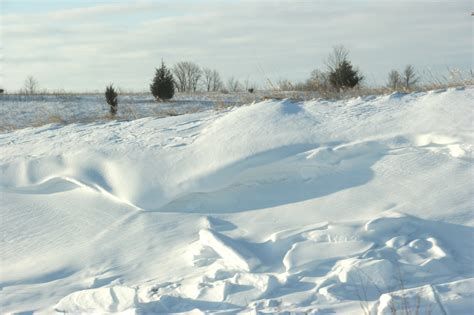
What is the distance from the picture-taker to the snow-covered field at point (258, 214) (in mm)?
4043

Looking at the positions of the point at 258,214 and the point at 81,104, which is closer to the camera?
the point at 258,214

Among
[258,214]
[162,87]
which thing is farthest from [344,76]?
[258,214]

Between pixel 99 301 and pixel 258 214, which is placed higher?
pixel 258 214

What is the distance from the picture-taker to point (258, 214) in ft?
16.9

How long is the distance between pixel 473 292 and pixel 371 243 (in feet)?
2.77

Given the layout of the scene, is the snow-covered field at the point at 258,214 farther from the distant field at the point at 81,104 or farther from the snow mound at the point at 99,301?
the distant field at the point at 81,104

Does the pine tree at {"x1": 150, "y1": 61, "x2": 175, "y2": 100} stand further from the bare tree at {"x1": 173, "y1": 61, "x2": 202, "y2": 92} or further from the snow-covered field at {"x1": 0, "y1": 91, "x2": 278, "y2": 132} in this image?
the bare tree at {"x1": 173, "y1": 61, "x2": 202, "y2": 92}

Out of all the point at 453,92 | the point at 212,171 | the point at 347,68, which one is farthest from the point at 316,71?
the point at 212,171

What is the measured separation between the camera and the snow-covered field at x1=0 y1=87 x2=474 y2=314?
13.3ft

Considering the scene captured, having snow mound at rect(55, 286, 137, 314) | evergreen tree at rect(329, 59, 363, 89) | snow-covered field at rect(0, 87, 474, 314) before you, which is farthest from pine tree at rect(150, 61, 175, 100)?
snow mound at rect(55, 286, 137, 314)

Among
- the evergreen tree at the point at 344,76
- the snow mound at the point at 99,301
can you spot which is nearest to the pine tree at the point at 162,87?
the evergreen tree at the point at 344,76

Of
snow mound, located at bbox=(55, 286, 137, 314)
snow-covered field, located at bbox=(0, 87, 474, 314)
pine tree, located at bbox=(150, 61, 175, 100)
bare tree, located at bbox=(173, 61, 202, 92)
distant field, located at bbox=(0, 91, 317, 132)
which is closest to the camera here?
snow-covered field, located at bbox=(0, 87, 474, 314)

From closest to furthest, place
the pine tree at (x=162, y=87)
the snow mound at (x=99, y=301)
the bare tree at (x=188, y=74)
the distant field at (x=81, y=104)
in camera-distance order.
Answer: the snow mound at (x=99, y=301) < the distant field at (x=81, y=104) < the pine tree at (x=162, y=87) < the bare tree at (x=188, y=74)

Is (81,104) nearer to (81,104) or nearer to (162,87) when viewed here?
(81,104)
